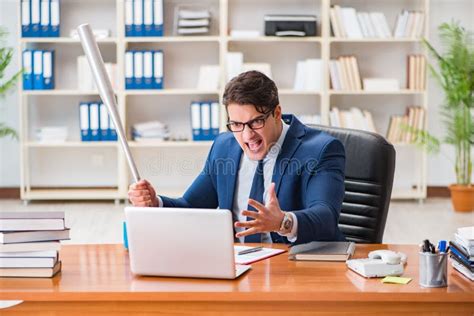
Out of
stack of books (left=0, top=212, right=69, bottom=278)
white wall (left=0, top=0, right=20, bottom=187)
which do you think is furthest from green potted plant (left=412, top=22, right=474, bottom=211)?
stack of books (left=0, top=212, right=69, bottom=278)

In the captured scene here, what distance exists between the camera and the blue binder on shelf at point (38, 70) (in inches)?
265

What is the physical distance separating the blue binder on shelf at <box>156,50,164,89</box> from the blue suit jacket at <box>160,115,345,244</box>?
149 inches

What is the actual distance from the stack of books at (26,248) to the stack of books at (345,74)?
477cm

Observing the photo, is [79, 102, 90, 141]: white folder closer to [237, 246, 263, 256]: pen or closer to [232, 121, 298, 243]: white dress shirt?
[232, 121, 298, 243]: white dress shirt

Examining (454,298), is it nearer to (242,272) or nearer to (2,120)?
(242,272)

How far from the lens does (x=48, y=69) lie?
6762mm

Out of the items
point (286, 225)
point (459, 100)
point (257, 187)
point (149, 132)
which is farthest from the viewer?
point (149, 132)

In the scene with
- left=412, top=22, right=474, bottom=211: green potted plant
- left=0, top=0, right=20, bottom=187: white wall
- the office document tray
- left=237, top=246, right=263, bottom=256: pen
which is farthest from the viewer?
left=0, top=0, right=20, bottom=187: white wall

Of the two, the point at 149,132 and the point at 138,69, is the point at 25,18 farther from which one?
the point at 149,132

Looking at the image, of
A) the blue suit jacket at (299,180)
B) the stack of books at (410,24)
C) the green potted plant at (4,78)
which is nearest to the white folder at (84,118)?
the green potted plant at (4,78)

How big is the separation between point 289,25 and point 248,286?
4.78 m

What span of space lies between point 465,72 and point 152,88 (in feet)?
8.13

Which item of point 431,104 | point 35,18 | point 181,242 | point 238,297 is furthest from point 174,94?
point 238,297

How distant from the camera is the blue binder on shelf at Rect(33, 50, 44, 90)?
6.72 metres
